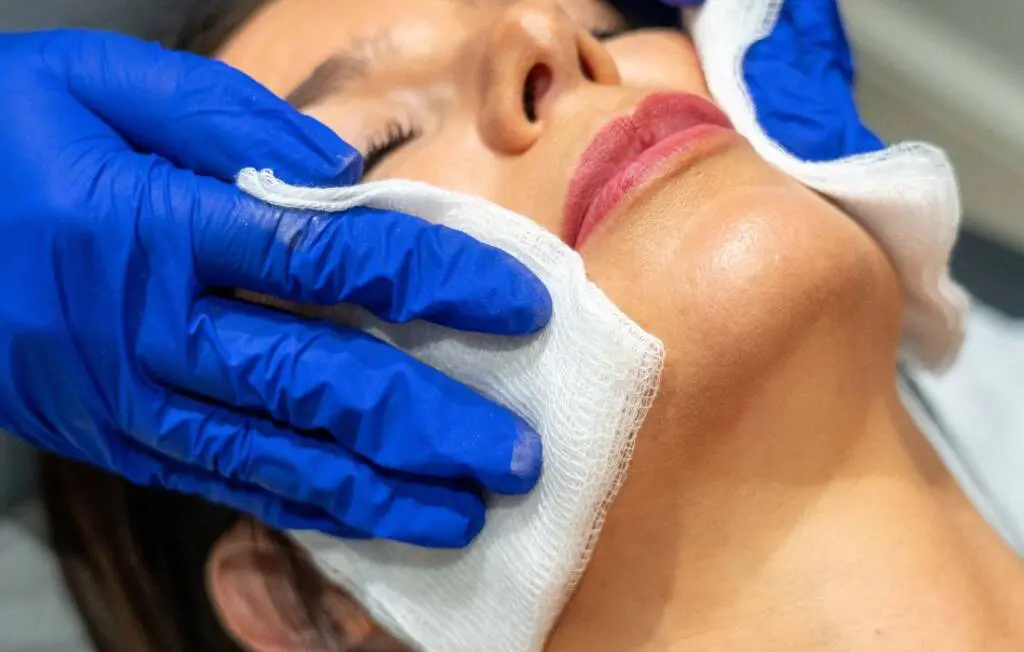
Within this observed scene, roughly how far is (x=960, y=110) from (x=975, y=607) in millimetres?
906

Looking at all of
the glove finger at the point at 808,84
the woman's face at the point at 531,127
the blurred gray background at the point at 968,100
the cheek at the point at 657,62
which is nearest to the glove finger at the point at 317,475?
the woman's face at the point at 531,127

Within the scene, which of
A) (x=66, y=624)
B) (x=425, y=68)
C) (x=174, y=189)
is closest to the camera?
(x=174, y=189)

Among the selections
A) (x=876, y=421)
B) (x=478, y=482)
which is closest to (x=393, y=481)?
(x=478, y=482)

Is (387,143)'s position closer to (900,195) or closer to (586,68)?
(586,68)

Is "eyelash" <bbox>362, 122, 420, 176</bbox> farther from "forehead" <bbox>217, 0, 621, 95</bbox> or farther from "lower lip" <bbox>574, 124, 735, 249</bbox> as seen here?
"lower lip" <bbox>574, 124, 735, 249</bbox>

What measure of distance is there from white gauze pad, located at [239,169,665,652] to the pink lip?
0.04m

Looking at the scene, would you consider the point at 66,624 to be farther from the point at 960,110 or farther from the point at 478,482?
the point at 960,110

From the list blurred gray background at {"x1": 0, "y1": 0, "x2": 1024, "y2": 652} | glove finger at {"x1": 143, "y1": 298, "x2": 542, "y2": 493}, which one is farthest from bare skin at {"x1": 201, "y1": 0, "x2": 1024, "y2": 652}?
blurred gray background at {"x1": 0, "y1": 0, "x2": 1024, "y2": 652}

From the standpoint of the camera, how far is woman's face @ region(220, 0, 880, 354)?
72 centimetres

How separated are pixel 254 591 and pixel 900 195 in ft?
2.39

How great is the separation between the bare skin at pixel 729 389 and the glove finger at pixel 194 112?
2.6 inches

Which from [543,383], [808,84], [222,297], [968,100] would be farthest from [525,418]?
[968,100]

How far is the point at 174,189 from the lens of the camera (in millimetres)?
740

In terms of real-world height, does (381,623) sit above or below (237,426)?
below
